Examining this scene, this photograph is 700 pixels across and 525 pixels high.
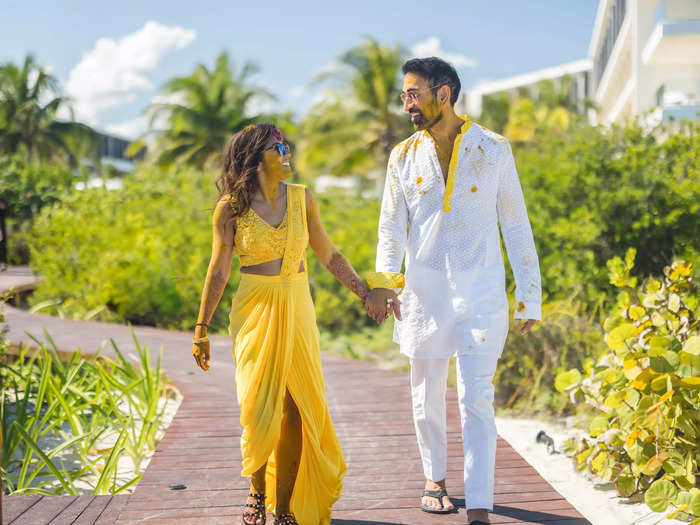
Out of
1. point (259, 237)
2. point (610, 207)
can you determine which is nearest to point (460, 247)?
point (259, 237)

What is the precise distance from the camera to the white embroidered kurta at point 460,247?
3523 mm

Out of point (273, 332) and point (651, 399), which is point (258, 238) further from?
point (651, 399)

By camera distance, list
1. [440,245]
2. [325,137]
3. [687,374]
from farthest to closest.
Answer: [325,137]
[687,374]
[440,245]

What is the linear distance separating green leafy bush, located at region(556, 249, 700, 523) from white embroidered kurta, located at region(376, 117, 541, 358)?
2.86ft

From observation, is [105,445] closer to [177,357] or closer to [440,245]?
[177,357]

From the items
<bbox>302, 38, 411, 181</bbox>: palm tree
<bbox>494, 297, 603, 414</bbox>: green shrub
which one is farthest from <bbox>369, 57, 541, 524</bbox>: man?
<bbox>302, 38, 411, 181</bbox>: palm tree

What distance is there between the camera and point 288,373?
3.48 m

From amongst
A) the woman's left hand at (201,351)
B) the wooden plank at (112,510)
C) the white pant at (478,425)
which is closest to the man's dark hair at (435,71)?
the white pant at (478,425)

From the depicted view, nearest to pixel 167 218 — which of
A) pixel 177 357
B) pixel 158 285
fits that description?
pixel 158 285

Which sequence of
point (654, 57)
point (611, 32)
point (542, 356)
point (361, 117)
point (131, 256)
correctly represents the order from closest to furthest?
point (542, 356)
point (131, 256)
point (654, 57)
point (361, 117)
point (611, 32)

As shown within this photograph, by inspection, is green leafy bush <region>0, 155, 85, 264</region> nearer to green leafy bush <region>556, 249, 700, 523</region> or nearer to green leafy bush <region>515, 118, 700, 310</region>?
green leafy bush <region>515, 118, 700, 310</region>

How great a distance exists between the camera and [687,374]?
3871mm

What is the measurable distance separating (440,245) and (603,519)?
1.78 metres

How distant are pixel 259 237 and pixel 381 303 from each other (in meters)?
0.61
